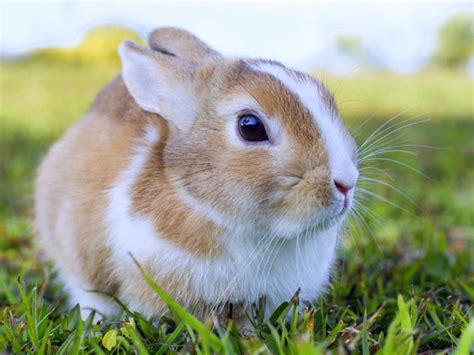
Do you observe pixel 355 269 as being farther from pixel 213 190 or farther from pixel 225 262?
pixel 213 190

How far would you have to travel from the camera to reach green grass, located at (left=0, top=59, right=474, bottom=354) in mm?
2348

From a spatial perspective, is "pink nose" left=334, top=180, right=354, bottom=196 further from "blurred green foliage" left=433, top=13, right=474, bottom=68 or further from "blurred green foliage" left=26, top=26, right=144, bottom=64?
"blurred green foliage" left=433, top=13, right=474, bottom=68

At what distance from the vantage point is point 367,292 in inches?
131

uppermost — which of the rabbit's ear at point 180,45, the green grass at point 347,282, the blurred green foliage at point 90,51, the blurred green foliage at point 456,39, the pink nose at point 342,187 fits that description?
the rabbit's ear at point 180,45

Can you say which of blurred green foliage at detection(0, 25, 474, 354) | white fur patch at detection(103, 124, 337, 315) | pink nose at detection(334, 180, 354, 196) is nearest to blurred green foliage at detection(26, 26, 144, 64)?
blurred green foliage at detection(0, 25, 474, 354)

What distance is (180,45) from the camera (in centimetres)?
348

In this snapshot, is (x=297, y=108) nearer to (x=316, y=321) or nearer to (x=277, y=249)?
(x=277, y=249)

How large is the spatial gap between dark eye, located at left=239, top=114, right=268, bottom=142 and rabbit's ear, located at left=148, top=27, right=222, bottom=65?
0.78 metres

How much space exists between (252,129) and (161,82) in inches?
23.3

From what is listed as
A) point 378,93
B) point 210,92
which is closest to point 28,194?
point 210,92

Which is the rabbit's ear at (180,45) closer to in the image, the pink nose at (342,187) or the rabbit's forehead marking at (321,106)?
the rabbit's forehead marking at (321,106)

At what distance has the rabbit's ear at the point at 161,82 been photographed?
2.96 metres

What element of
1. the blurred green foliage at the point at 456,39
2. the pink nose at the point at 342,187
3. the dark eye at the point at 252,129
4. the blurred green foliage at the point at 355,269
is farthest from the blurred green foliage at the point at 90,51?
the blurred green foliage at the point at 456,39

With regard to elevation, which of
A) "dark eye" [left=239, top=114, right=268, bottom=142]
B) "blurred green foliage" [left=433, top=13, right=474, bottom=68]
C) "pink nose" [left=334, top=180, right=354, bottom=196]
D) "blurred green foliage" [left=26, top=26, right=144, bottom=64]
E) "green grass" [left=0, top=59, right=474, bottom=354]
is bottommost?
"blurred green foliage" [left=26, top=26, right=144, bottom=64]
